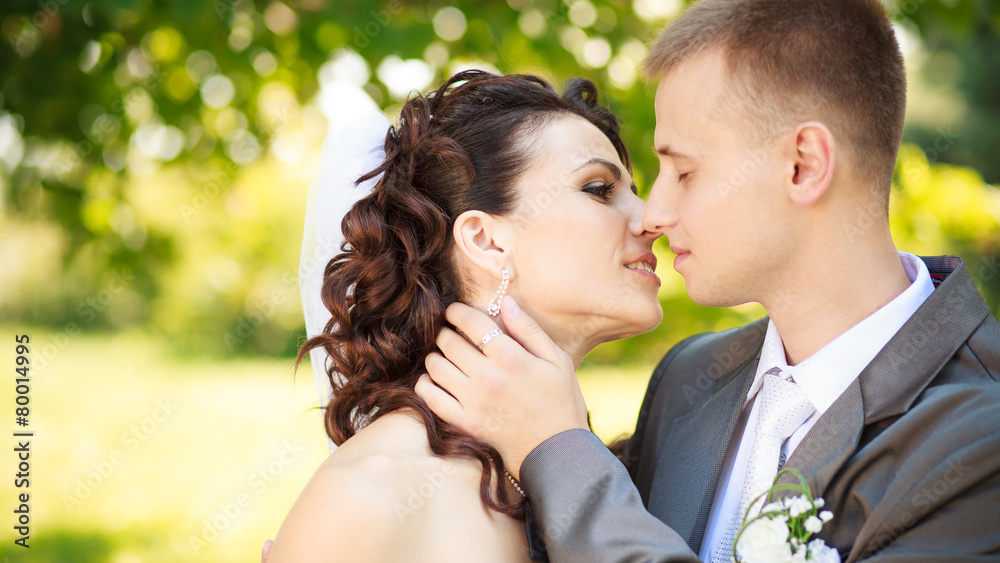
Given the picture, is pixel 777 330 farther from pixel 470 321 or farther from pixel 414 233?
pixel 414 233

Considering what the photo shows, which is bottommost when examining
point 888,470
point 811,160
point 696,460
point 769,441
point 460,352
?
point 696,460

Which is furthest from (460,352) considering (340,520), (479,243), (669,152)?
(669,152)

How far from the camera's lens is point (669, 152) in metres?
2.52

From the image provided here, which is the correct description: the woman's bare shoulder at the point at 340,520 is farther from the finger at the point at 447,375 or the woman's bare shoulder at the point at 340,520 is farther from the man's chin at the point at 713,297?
the man's chin at the point at 713,297

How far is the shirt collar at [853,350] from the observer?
2.25m

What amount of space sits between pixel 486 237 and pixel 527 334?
447mm

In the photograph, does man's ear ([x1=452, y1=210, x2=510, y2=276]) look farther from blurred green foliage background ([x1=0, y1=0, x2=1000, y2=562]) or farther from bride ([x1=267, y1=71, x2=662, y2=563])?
blurred green foliage background ([x1=0, y1=0, x2=1000, y2=562])

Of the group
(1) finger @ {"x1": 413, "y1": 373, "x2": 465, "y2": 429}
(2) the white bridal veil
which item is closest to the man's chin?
(1) finger @ {"x1": 413, "y1": 373, "x2": 465, "y2": 429}

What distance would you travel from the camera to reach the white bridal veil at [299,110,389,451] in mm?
3061

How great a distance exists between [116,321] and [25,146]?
12.4 m

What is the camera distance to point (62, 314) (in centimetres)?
1468

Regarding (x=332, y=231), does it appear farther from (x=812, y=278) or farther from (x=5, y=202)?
(x=5, y=202)

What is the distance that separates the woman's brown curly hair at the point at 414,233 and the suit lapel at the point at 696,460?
969 mm

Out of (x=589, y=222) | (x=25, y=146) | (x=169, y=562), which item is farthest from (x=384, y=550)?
(x=169, y=562)
